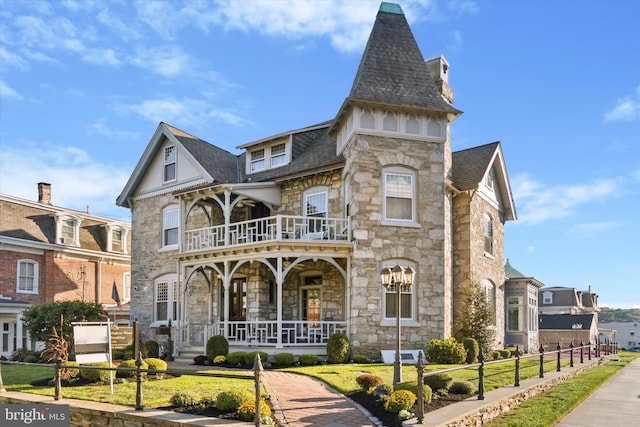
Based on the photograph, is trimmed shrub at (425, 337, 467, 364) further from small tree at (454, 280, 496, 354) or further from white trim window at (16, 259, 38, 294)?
white trim window at (16, 259, 38, 294)

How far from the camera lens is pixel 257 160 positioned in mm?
25391

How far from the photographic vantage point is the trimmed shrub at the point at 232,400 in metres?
9.95

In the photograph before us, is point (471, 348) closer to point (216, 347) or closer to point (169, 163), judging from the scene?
point (216, 347)

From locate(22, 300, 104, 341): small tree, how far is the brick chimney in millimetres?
12568

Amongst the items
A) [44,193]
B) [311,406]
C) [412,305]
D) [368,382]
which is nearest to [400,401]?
[311,406]

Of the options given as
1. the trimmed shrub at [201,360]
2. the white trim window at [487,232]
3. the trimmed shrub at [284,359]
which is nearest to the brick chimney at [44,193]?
the trimmed shrub at [201,360]

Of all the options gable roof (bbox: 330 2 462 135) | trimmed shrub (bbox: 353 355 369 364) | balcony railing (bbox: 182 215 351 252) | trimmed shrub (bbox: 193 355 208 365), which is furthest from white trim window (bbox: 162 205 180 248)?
trimmed shrub (bbox: 353 355 369 364)

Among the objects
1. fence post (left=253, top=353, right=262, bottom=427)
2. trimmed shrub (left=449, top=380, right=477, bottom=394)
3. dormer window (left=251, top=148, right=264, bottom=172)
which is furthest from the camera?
dormer window (left=251, top=148, right=264, bottom=172)

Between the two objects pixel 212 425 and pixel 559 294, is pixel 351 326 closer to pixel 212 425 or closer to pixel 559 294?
pixel 212 425

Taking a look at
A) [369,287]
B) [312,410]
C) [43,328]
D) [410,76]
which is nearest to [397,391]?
[312,410]

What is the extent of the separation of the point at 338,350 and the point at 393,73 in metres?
9.40

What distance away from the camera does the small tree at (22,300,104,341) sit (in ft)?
74.3

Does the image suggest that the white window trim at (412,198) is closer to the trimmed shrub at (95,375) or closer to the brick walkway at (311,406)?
the brick walkway at (311,406)

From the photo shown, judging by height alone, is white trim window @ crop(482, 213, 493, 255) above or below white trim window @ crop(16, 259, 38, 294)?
above
